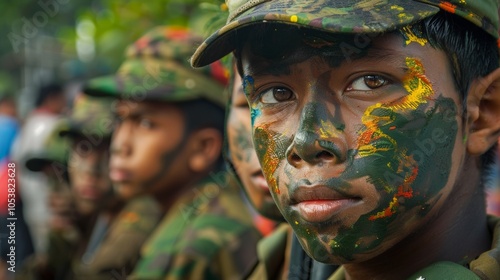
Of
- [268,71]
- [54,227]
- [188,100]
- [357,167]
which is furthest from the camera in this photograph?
[54,227]

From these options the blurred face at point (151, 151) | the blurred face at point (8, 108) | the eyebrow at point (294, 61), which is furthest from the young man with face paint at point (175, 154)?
the blurred face at point (8, 108)

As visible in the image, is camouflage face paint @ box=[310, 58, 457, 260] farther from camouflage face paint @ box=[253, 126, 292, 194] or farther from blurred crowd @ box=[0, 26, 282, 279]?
blurred crowd @ box=[0, 26, 282, 279]

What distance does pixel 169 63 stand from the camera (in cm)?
495

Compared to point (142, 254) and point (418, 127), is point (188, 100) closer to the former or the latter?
point (142, 254)

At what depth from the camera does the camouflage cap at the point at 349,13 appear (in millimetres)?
1872

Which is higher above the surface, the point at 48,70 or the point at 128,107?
the point at 128,107

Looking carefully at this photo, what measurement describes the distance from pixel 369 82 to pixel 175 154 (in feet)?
9.04

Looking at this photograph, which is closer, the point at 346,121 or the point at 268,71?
the point at 346,121

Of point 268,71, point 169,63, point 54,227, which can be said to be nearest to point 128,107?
point 169,63

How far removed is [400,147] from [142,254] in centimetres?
301

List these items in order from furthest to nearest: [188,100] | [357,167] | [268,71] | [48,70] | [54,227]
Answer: [48,70] < [54,227] < [188,100] < [268,71] < [357,167]

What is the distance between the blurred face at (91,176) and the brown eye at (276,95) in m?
3.59

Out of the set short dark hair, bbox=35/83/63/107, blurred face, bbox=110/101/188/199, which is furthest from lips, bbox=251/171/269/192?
short dark hair, bbox=35/83/63/107

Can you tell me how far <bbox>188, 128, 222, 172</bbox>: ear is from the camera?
4699 mm
